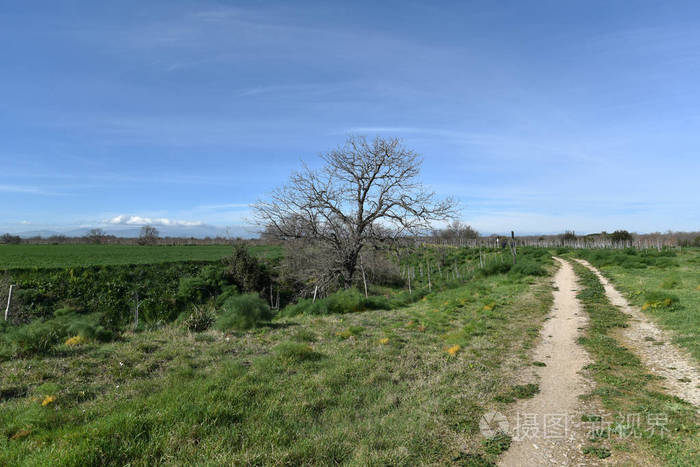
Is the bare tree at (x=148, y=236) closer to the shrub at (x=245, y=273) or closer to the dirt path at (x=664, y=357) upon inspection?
the shrub at (x=245, y=273)

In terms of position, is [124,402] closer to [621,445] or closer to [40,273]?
[621,445]

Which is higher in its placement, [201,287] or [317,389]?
[317,389]

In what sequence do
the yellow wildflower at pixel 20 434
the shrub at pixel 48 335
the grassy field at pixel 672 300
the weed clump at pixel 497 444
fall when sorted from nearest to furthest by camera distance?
the yellow wildflower at pixel 20 434 → the weed clump at pixel 497 444 → the shrub at pixel 48 335 → the grassy field at pixel 672 300

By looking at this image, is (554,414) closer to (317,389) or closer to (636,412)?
(636,412)

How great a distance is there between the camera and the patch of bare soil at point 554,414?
4.07 m

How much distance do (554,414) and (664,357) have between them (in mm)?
4359

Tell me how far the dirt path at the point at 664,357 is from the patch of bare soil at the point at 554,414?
116cm

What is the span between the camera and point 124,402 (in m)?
5.12

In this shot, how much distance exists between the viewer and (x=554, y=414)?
16.7 ft

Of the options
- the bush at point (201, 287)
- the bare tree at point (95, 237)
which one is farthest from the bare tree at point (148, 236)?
the bush at point (201, 287)

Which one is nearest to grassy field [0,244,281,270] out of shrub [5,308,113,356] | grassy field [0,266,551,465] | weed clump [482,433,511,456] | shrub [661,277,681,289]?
shrub [5,308,113,356]

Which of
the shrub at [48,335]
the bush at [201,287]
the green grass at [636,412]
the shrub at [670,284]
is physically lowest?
the bush at [201,287]

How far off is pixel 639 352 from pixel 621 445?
192 inches

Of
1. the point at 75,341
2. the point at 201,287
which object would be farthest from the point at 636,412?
the point at 201,287
